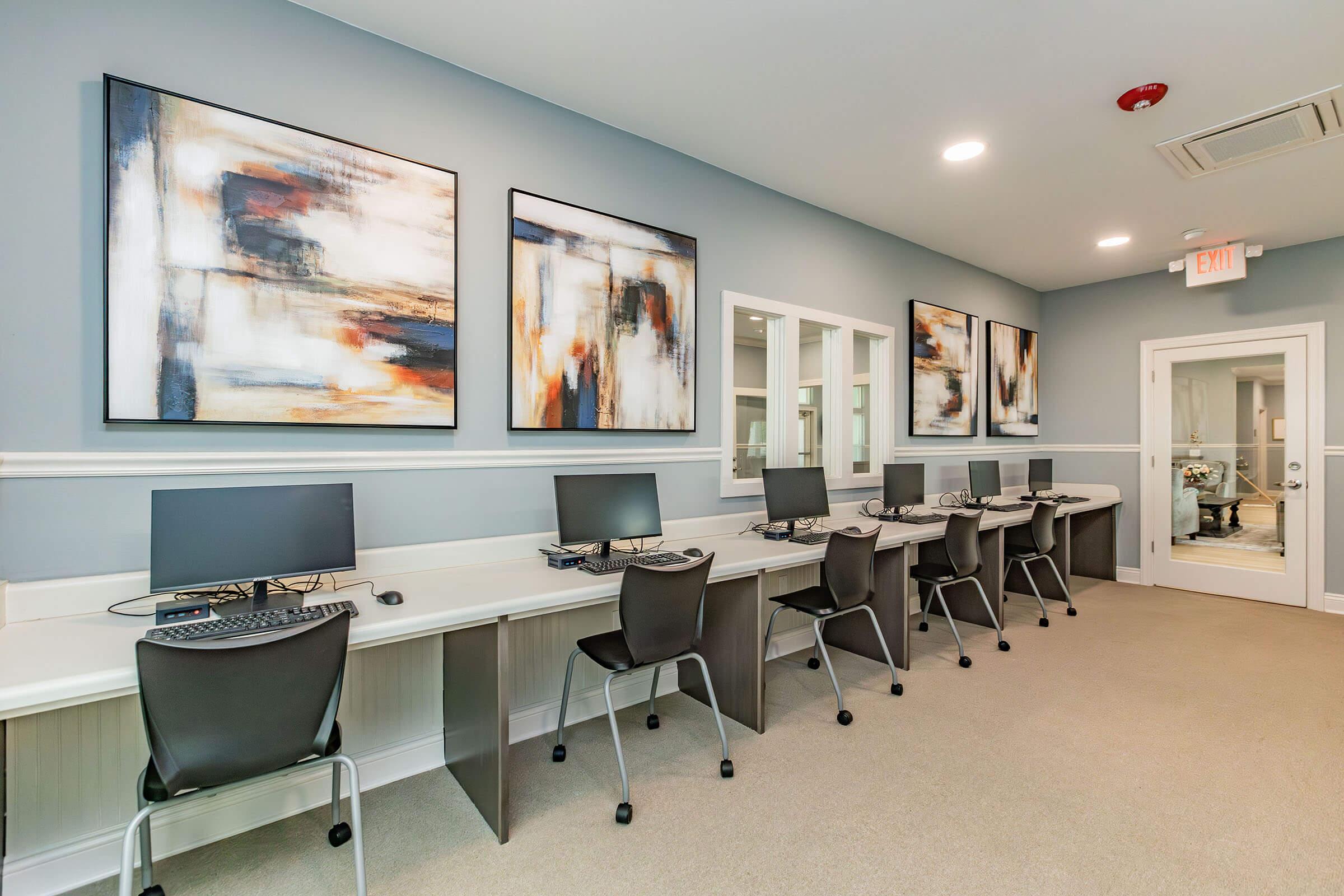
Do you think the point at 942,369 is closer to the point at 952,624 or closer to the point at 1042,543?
the point at 1042,543

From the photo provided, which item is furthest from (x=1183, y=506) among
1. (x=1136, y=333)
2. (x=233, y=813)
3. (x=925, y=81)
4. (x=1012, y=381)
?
(x=233, y=813)

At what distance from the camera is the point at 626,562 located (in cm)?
249

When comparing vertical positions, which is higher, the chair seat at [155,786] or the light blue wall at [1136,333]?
the light blue wall at [1136,333]

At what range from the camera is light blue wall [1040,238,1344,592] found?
4.55m

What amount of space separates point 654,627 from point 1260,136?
12.4 feet

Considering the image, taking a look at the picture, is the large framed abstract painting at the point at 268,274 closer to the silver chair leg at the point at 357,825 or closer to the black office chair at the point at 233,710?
the black office chair at the point at 233,710

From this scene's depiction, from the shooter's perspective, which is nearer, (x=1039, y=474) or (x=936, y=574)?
(x=936, y=574)

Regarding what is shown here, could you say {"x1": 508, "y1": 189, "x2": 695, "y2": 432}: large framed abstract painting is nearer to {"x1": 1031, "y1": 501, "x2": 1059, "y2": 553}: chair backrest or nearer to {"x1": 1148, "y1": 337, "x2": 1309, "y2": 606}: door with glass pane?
{"x1": 1031, "y1": 501, "x2": 1059, "y2": 553}: chair backrest

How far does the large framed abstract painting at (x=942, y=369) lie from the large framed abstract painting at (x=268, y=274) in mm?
3520

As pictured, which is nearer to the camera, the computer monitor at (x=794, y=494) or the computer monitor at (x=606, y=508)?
the computer monitor at (x=606, y=508)

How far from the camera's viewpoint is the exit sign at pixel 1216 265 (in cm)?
457

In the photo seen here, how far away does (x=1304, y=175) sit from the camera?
3.45 m

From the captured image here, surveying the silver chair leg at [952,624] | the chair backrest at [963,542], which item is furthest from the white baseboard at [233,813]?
the chair backrest at [963,542]

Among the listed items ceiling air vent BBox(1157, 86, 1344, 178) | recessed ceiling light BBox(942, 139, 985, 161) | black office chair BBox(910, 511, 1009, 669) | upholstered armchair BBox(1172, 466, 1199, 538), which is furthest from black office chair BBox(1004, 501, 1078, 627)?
recessed ceiling light BBox(942, 139, 985, 161)
